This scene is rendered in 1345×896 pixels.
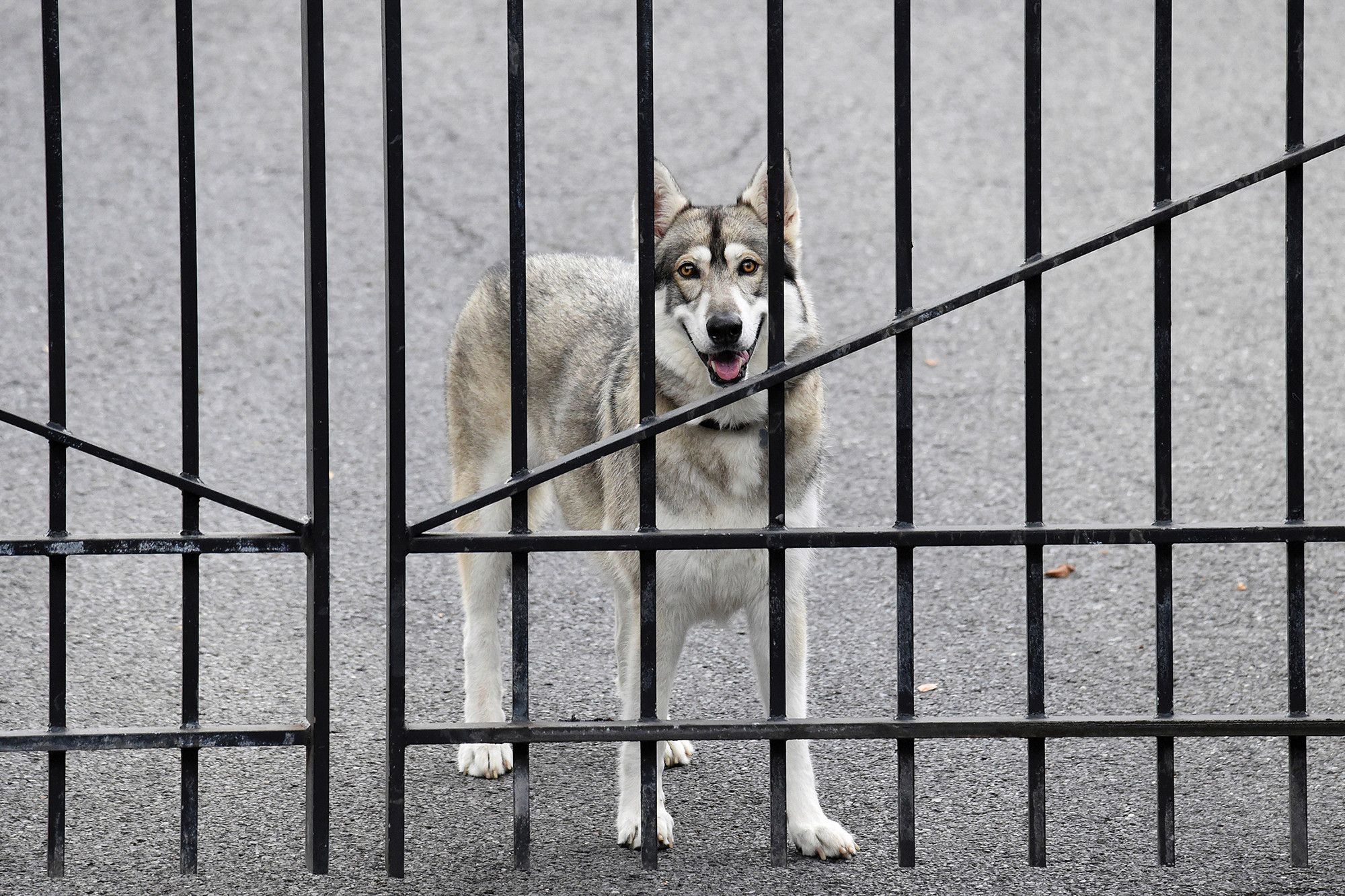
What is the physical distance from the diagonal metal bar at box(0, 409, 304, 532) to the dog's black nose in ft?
3.81

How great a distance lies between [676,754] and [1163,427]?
6.01ft

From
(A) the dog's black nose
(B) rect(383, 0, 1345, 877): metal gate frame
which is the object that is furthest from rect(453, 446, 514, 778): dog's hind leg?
(A) the dog's black nose

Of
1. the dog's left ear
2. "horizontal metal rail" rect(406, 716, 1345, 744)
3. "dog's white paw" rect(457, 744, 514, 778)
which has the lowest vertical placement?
"dog's white paw" rect(457, 744, 514, 778)

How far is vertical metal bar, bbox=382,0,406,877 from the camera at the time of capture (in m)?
3.01

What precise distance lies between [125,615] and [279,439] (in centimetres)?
167

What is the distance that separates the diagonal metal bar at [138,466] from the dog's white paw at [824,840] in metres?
1.61

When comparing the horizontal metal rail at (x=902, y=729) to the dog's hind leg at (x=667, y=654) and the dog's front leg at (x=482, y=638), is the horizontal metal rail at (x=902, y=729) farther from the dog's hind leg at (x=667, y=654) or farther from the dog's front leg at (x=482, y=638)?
the dog's front leg at (x=482, y=638)

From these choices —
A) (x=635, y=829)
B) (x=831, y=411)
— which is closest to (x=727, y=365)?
(x=635, y=829)

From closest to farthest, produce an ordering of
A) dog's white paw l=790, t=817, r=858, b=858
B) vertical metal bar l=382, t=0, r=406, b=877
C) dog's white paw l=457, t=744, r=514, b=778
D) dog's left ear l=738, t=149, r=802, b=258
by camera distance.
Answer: vertical metal bar l=382, t=0, r=406, b=877
dog's white paw l=790, t=817, r=858, b=858
dog's left ear l=738, t=149, r=802, b=258
dog's white paw l=457, t=744, r=514, b=778

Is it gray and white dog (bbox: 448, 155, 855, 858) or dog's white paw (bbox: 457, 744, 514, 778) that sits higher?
gray and white dog (bbox: 448, 155, 855, 858)

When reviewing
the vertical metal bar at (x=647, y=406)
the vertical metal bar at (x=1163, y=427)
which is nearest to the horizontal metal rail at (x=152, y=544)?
the vertical metal bar at (x=647, y=406)

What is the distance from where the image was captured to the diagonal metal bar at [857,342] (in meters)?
3.05

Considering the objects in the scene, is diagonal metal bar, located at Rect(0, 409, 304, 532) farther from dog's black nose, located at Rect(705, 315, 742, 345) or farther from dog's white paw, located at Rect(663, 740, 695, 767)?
dog's white paw, located at Rect(663, 740, 695, 767)

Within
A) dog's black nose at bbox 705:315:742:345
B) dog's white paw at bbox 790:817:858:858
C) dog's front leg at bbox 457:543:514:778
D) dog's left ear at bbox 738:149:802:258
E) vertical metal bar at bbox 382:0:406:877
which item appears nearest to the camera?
vertical metal bar at bbox 382:0:406:877
